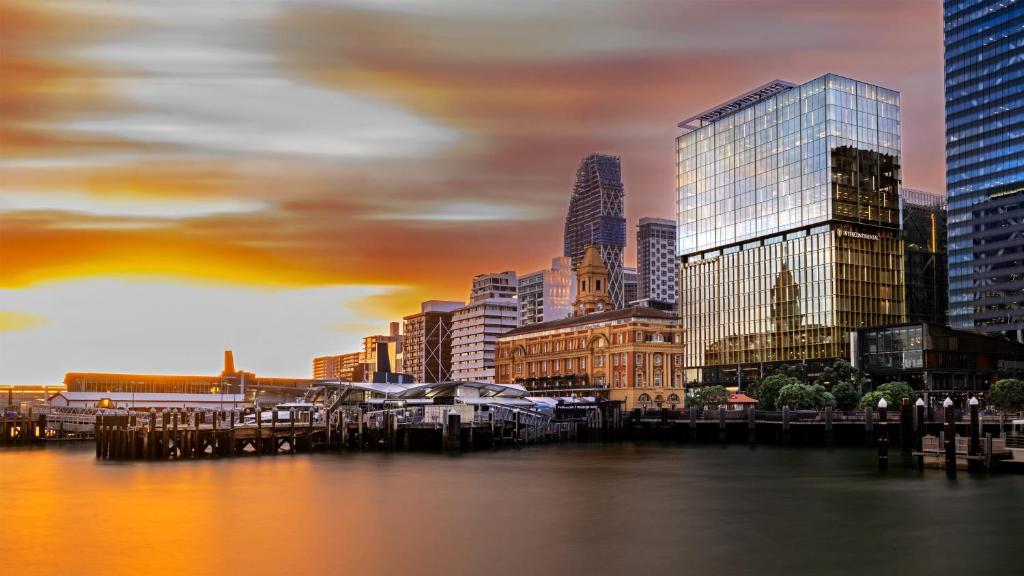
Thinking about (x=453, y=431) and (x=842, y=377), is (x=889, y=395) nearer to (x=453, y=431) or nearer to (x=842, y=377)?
(x=842, y=377)

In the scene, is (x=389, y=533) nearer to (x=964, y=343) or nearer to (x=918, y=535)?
(x=918, y=535)

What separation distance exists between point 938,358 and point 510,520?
466 feet

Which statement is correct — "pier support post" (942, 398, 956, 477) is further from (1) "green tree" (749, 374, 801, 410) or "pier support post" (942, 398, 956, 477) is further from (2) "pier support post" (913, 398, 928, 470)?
(1) "green tree" (749, 374, 801, 410)

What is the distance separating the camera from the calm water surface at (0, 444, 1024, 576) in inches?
1602

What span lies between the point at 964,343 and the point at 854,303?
82.3ft

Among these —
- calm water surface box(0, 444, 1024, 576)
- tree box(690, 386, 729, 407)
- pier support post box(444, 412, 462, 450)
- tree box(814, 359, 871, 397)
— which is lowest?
calm water surface box(0, 444, 1024, 576)

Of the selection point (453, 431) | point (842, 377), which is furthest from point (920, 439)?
point (842, 377)

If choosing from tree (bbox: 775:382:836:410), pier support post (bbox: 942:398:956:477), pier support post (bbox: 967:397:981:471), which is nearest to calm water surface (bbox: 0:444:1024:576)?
pier support post (bbox: 942:398:956:477)

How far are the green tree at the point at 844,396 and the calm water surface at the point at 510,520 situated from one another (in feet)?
194

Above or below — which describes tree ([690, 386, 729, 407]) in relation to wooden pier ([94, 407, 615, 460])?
above

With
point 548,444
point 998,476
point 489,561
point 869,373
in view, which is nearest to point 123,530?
point 489,561

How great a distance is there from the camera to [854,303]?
198m

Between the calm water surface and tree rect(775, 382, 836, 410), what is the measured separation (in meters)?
50.0

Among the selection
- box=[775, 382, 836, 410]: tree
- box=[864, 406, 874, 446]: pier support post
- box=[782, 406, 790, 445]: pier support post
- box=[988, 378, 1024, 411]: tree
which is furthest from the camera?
box=[775, 382, 836, 410]: tree
